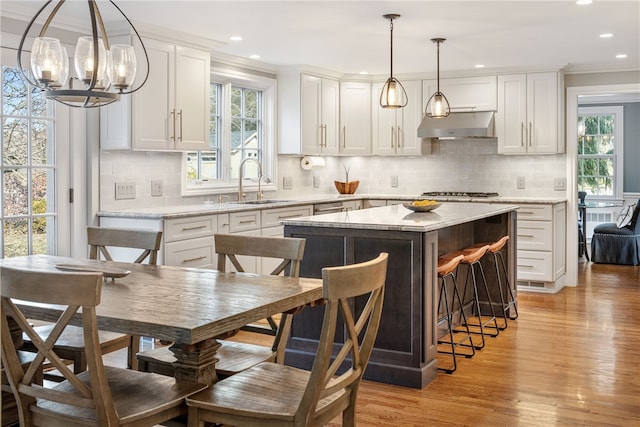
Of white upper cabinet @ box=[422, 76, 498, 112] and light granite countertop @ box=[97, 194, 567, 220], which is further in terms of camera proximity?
white upper cabinet @ box=[422, 76, 498, 112]

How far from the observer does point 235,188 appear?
250 inches

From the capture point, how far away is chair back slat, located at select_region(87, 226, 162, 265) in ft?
10.4

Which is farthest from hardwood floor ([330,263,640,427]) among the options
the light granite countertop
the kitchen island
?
the light granite countertop

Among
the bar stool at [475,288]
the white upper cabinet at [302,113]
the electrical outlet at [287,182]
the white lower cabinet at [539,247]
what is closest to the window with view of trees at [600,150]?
the white lower cabinet at [539,247]

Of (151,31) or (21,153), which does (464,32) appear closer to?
(151,31)

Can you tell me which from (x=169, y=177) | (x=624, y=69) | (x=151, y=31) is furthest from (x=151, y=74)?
(x=624, y=69)

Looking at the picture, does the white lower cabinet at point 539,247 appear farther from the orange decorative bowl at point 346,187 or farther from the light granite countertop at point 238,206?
the orange decorative bowl at point 346,187

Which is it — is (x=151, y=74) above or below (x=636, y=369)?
above

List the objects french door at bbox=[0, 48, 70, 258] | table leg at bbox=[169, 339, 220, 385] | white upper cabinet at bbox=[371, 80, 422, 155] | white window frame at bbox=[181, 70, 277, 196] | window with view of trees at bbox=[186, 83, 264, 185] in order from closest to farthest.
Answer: table leg at bbox=[169, 339, 220, 385]
french door at bbox=[0, 48, 70, 258]
white window frame at bbox=[181, 70, 277, 196]
window with view of trees at bbox=[186, 83, 264, 185]
white upper cabinet at bbox=[371, 80, 422, 155]

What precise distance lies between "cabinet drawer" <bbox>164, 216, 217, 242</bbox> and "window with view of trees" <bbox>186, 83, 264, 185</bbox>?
38.2 inches

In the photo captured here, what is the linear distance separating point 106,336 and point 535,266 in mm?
4803

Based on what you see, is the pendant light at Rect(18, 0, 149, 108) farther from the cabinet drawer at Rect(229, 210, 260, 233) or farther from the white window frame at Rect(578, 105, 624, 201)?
the white window frame at Rect(578, 105, 624, 201)

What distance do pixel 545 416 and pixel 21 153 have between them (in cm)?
352

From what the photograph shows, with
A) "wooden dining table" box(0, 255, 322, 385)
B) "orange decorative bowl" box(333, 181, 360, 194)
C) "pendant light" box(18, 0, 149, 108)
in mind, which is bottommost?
"wooden dining table" box(0, 255, 322, 385)
